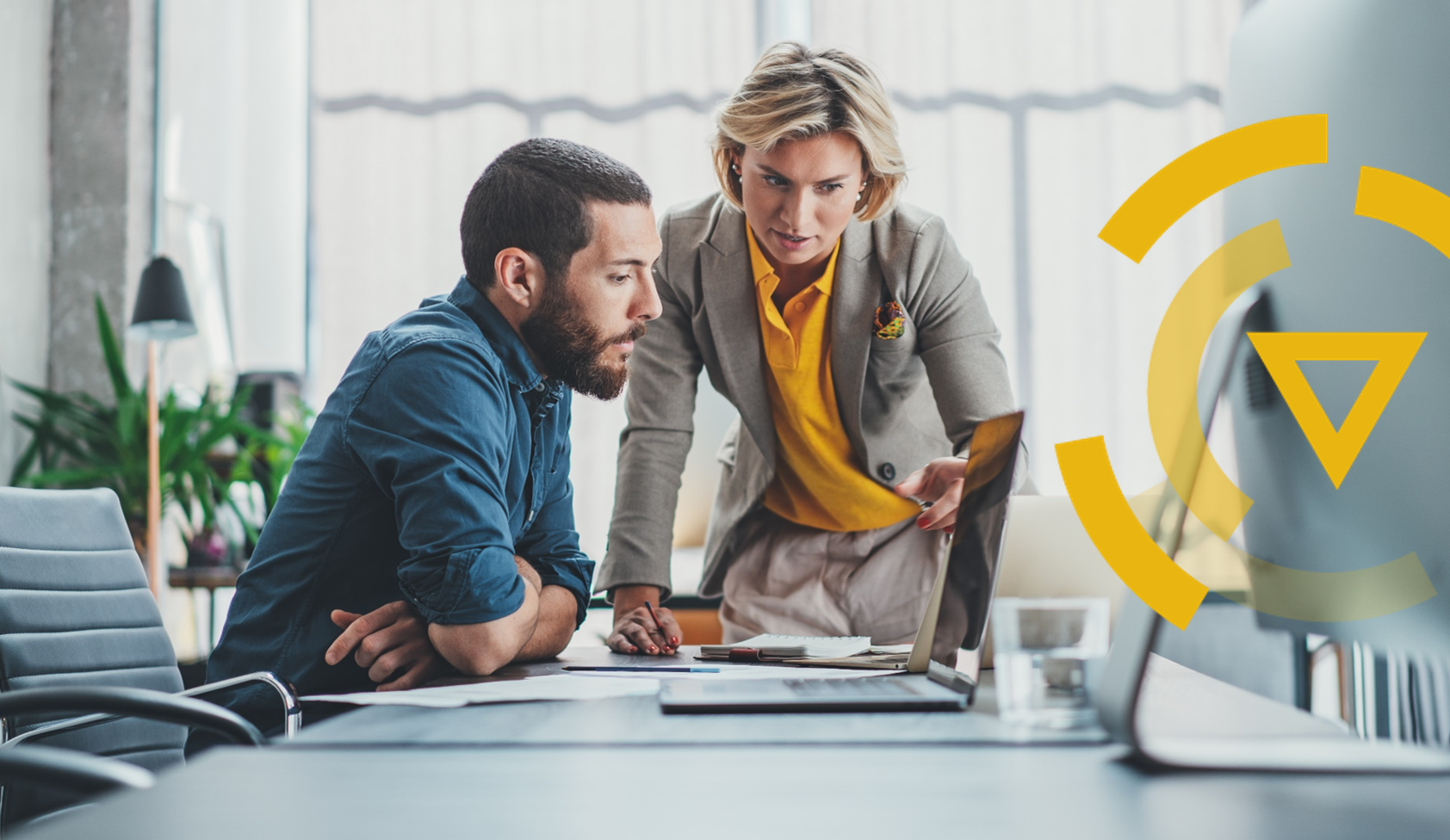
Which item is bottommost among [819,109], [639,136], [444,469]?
[444,469]

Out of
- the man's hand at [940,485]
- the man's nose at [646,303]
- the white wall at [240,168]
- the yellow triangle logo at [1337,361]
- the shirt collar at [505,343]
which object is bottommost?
the man's hand at [940,485]

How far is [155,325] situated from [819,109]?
241 cm

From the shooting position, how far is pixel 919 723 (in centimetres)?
67

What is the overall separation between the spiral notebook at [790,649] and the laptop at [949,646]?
10 cm

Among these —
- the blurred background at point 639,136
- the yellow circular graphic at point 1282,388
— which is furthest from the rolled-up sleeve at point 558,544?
the blurred background at point 639,136

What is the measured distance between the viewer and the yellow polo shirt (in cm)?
166

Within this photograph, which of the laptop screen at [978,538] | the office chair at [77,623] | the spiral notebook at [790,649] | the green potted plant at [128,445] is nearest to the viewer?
the laptop screen at [978,538]

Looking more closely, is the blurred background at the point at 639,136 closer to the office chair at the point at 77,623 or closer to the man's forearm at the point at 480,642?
the office chair at the point at 77,623

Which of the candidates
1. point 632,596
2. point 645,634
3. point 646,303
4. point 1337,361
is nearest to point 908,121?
point 646,303

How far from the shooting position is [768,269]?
5.41 ft

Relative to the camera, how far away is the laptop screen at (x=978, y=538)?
35.0 inches

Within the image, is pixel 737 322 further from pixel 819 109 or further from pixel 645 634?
pixel 645 634

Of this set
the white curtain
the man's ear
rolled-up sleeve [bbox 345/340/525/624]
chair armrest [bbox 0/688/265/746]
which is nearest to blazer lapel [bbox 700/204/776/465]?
the man's ear

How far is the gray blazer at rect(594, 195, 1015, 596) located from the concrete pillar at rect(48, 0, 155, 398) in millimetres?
2684
